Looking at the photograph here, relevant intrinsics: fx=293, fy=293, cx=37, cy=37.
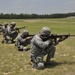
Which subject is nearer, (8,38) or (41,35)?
(41,35)

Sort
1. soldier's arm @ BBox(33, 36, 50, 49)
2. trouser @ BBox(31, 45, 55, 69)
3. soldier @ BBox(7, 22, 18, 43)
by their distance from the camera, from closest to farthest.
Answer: soldier's arm @ BBox(33, 36, 50, 49)
trouser @ BBox(31, 45, 55, 69)
soldier @ BBox(7, 22, 18, 43)

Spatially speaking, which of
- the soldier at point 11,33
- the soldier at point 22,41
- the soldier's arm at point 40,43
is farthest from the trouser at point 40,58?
the soldier at point 11,33

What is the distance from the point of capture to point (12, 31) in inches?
934

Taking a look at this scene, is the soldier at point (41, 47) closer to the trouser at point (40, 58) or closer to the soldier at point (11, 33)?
the trouser at point (40, 58)

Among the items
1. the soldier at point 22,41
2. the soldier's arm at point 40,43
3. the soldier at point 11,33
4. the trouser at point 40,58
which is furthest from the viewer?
the soldier at point 11,33

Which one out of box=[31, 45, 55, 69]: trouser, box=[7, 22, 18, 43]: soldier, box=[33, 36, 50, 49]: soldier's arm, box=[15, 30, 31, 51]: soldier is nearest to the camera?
box=[33, 36, 50, 49]: soldier's arm

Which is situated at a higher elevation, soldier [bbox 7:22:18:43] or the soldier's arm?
the soldier's arm

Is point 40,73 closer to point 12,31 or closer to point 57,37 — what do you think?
point 57,37

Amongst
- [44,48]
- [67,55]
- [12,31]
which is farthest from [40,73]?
[12,31]

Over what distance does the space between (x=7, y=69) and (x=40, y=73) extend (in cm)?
172

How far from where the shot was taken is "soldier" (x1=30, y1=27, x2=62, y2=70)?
12.6 m

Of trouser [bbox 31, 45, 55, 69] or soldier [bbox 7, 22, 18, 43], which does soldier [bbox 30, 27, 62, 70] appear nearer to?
trouser [bbox 31, 45, 55, 69]

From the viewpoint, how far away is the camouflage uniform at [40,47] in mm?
12648

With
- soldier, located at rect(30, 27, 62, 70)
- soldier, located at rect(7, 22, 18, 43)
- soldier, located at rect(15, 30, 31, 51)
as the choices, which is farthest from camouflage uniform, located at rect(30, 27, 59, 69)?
soldier, located at rect(7, 22, 18, 43)
